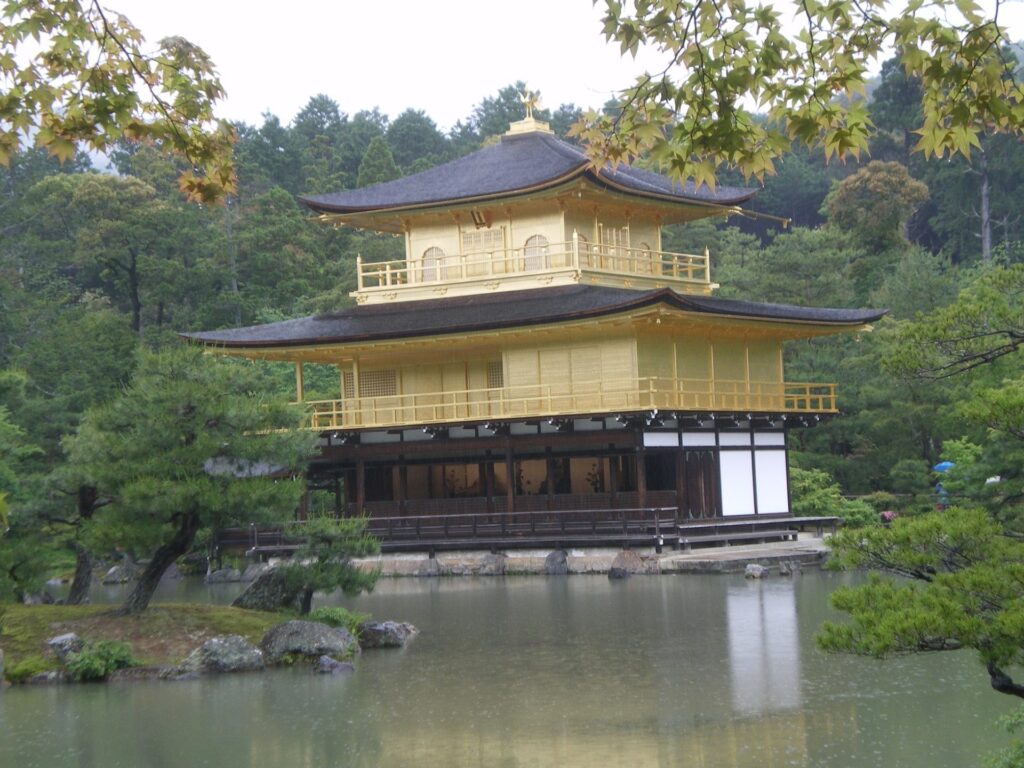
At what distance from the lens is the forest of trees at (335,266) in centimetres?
3800

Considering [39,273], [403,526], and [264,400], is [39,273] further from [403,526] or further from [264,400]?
[264,400]

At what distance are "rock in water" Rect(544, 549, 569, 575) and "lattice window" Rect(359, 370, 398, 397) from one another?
26.2 ft

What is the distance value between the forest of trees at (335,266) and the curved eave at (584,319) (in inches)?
108

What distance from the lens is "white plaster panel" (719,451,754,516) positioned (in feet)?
107

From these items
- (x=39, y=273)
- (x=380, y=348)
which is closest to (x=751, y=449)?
(x=380, y=348)

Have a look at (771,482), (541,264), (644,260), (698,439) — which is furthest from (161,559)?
(644,260)

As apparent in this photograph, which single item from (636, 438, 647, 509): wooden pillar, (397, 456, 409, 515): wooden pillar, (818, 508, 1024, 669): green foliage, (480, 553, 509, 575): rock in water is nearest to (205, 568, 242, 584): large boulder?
(397, 456, 409, 515): wooden pillar

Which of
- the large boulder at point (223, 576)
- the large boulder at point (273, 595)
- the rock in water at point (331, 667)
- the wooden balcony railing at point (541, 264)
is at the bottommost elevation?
the rock in water at point (331, 667)

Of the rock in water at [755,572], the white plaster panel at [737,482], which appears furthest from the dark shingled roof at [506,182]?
the rock in water at [755,572]

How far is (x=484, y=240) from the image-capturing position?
36000 millimetres

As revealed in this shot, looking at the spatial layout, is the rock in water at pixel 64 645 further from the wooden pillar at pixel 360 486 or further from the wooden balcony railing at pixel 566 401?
the wooden pillar at pixel 360 486

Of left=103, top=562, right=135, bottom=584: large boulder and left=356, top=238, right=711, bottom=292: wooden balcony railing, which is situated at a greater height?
left=356, top=238, right=711, bottom=292: wooden balcony railing

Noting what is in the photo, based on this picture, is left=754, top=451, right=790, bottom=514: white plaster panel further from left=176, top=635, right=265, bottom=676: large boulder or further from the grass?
left=176, top=635, right=265, bottom=676: large boulder

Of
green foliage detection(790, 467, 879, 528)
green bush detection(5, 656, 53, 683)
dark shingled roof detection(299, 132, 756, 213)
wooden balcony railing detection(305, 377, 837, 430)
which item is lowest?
green bush detection(5, 656, 53, 683)
